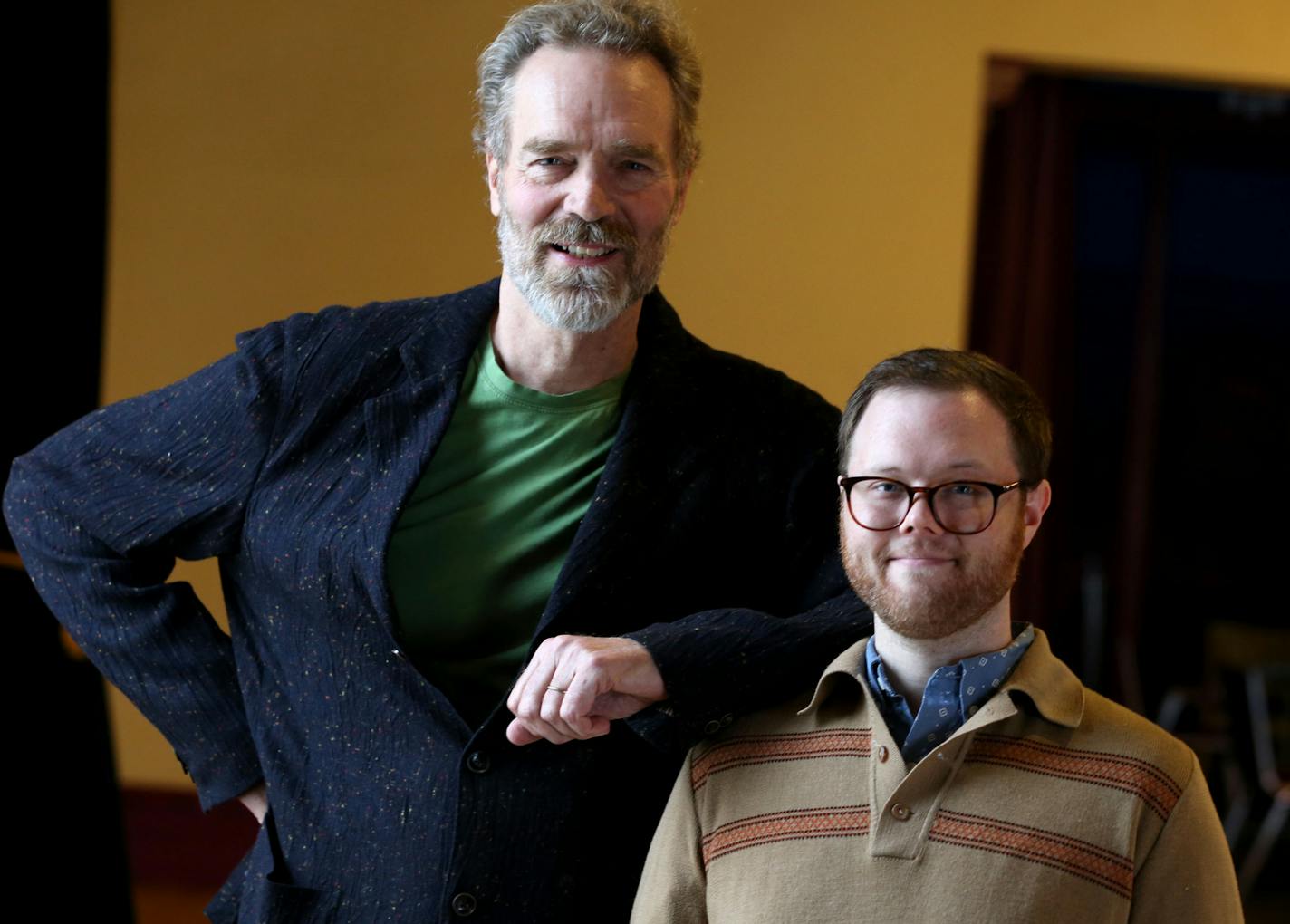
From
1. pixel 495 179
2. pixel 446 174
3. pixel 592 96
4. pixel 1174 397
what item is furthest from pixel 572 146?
pixel 1174 397

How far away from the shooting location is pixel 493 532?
1598mm

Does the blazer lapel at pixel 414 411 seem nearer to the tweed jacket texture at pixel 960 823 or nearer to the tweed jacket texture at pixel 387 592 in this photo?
the tweed jacket texture at pixel 387 592

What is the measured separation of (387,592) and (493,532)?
131 millimetres

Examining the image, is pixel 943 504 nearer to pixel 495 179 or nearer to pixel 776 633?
pixel 776 633

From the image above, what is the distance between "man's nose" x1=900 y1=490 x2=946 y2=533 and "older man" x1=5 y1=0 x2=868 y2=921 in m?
0.19

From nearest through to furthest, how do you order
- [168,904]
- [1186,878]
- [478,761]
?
[1186,878] → [478,761] → [168,904]

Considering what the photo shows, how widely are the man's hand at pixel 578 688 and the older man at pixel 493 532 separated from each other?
22mm

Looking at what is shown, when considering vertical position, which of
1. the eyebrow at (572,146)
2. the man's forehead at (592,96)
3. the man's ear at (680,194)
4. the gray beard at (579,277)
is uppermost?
the man's forehead at (592,96)

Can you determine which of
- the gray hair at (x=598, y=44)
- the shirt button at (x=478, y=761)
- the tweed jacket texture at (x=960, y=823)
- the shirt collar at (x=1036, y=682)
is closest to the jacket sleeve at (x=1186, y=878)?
the tweed jacket texture at (x=960, y=823)

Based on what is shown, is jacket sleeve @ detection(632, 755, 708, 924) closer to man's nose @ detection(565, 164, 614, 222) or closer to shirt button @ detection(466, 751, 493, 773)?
shirt button @ detection(466, 751, 493, 773)

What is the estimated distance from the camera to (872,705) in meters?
1.41

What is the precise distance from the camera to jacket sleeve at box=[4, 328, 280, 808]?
64.9 inches

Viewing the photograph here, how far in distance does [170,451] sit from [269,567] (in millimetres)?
185

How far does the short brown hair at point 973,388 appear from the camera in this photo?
1.43m
